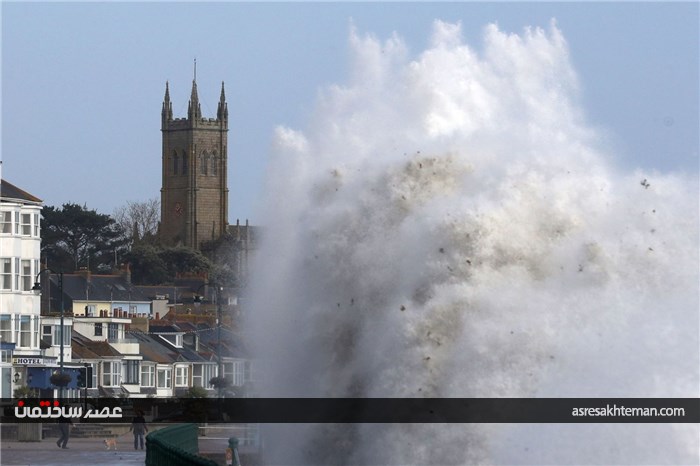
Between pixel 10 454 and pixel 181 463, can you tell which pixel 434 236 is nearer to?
pixel 181 463

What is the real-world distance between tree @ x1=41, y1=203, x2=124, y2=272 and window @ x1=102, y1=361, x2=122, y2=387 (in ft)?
240

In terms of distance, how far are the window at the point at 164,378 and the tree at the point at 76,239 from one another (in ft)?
217

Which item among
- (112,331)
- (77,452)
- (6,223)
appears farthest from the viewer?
(112,331)

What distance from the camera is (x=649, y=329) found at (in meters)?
26.1

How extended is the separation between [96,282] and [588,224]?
98504 mm

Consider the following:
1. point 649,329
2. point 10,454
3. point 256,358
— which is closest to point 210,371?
point 10,454

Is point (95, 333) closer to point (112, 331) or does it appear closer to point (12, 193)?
point (112, 331)

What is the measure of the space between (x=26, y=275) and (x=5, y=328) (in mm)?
2425

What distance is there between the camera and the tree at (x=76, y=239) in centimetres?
17275

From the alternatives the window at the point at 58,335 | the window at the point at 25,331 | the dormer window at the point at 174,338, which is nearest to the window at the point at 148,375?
the dormer window at the point at 174,338

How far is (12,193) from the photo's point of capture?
75625mm

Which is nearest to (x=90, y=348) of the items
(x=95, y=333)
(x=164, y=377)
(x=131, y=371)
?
(x=131, y=371)

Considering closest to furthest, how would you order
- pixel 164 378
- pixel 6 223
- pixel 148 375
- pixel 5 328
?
pixel 6 223 < pixel 5 328 < pixel 148 375 < pixel 164 378

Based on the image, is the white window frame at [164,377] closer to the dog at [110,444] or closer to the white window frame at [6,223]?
the white window frame at [6,223]
